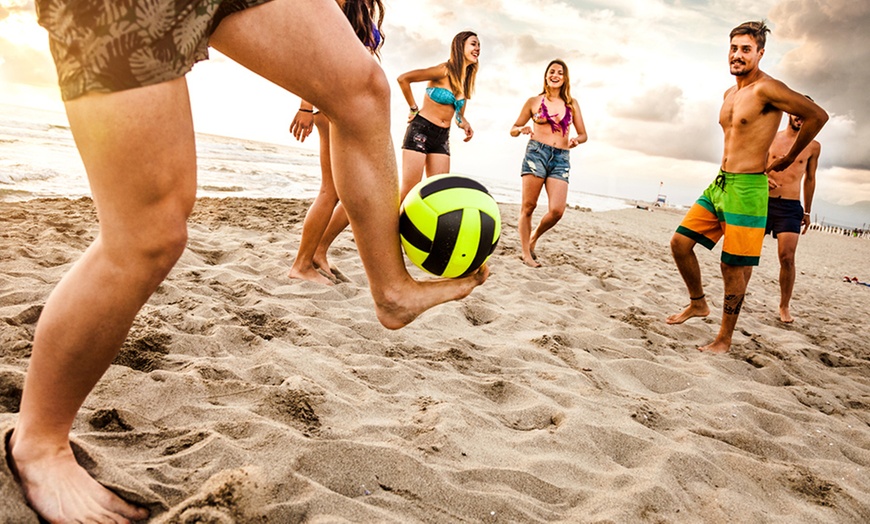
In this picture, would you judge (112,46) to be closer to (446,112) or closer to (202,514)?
(202,514)

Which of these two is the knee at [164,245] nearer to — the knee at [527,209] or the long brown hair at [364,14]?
the long brown hair at [364,14]

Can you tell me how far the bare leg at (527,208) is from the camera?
6.87 metres

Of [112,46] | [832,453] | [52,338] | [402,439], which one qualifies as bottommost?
[832,453]

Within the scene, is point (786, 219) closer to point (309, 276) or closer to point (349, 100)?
point (309, 276)

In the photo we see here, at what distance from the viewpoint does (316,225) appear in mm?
4387

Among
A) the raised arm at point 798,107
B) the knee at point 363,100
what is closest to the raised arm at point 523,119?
the raised arm at point 798,107

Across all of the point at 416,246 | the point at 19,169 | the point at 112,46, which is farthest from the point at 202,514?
the point at 19,169

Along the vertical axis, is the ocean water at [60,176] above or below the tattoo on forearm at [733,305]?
above

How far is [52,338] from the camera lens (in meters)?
1.33

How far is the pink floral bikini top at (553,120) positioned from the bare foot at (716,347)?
360 centimetres

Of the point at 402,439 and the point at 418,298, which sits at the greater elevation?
the point at 418,298

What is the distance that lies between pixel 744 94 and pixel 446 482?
3957mm

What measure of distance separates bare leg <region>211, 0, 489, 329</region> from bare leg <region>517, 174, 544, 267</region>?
16.4 feet

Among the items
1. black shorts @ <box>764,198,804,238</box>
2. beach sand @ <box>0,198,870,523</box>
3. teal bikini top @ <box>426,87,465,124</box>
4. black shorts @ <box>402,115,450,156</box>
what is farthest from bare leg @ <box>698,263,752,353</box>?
teal bikini top @ <box>426,87,465,124</box>
